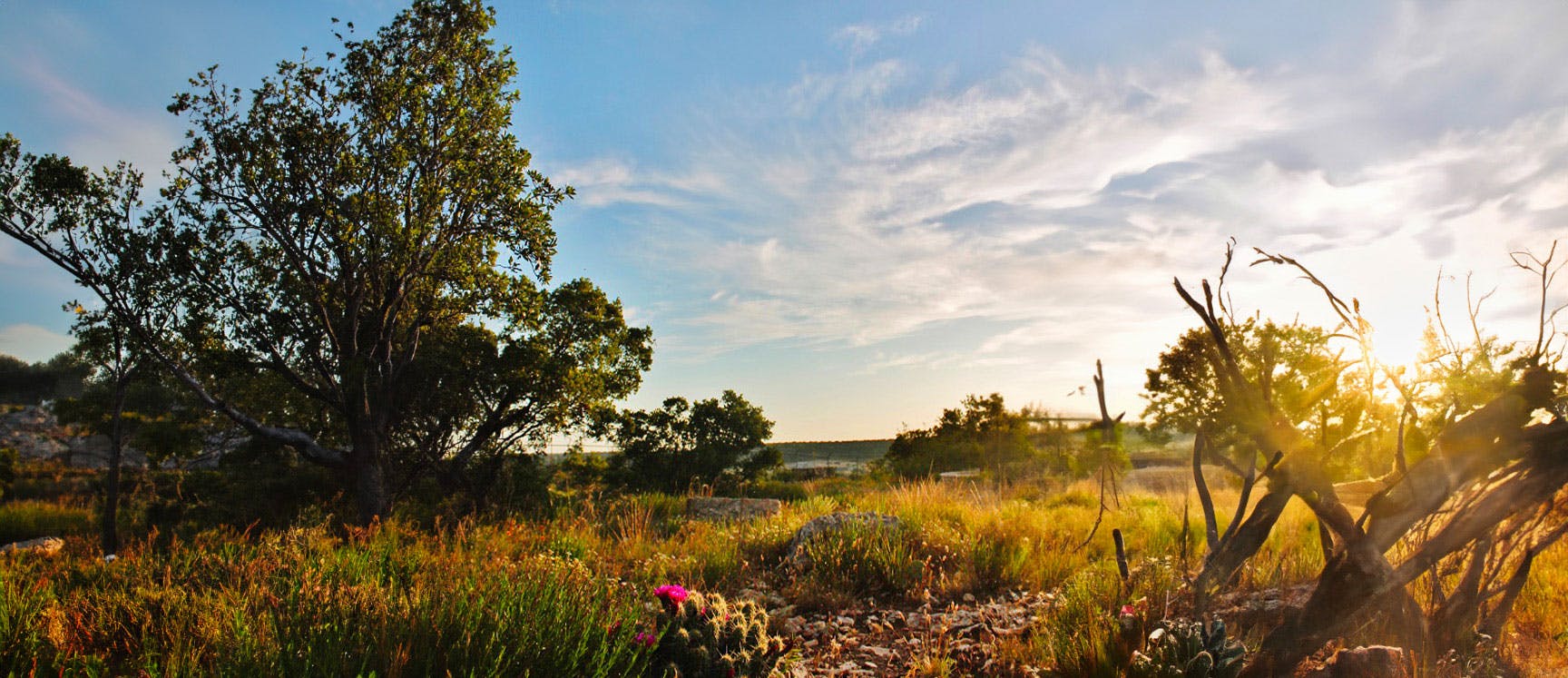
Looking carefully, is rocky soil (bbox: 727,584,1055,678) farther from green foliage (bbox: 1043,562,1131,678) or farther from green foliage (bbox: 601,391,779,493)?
green foliage (bbox: 601,391,779,493)

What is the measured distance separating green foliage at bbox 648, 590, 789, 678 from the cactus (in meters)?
1.78

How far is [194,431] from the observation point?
55.0ft

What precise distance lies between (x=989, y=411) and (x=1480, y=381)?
998 inches

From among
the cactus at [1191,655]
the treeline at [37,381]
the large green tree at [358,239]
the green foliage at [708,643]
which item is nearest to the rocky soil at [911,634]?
the green foliage at [708,643]

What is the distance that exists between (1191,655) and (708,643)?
2.20 metres

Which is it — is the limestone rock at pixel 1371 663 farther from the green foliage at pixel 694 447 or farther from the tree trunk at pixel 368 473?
the green foliage at pixel 694 447

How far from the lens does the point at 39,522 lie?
1842cm

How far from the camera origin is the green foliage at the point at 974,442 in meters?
27.6

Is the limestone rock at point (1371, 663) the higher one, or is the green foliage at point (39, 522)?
the limestone rock at point (1371, 663)

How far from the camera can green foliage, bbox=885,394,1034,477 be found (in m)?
27.6

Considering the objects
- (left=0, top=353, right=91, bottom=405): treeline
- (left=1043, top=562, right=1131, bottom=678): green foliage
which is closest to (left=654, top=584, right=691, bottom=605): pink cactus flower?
(left=1043, top=562, right=1131, bottom=678): green foliage

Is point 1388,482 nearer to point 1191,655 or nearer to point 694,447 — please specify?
point 1191,655

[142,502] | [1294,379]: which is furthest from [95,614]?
[1294,379]

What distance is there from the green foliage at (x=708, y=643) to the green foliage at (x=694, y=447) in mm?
17788
